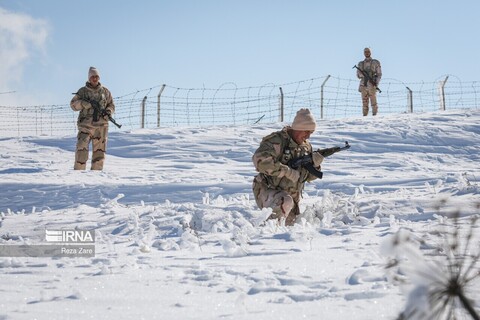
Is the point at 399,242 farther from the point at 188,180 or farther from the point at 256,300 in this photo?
→ the point at 188,180

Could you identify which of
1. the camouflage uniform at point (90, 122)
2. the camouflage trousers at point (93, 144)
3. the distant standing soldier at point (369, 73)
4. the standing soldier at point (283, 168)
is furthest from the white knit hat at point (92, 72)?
the distant standing soldier at point (369, 73)

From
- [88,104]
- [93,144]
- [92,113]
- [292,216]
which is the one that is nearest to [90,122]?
[92,113]

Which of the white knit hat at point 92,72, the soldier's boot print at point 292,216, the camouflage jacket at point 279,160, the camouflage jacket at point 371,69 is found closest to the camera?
the camouflage jacket at point 279,160

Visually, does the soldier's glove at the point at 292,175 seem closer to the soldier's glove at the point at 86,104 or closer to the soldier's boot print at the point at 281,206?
the soldier's boot print at the point at 281,206

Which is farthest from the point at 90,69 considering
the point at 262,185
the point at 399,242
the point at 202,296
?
the point at 399,242

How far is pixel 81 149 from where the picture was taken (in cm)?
955

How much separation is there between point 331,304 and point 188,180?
Result: 23.7ft

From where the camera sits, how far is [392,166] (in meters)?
10.6

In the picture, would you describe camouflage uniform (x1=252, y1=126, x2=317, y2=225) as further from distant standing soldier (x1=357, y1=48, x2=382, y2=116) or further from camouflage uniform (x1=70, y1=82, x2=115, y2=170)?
distant standing soldier (x1=357, y1=48, x2=382, y2=116)

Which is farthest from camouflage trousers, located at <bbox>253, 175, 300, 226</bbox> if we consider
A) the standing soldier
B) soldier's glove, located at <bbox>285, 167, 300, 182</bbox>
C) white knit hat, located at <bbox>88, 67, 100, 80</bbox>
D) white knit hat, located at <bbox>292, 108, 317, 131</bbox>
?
white knit hat, located at <bbox>88, 67, 100, 80</bbox>

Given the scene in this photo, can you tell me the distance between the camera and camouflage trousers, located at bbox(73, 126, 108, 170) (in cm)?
945

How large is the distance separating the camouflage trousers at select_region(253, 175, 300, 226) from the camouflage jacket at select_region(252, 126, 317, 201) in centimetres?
5

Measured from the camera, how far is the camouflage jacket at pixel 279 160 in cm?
498

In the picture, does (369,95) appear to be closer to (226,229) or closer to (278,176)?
(278,176)
